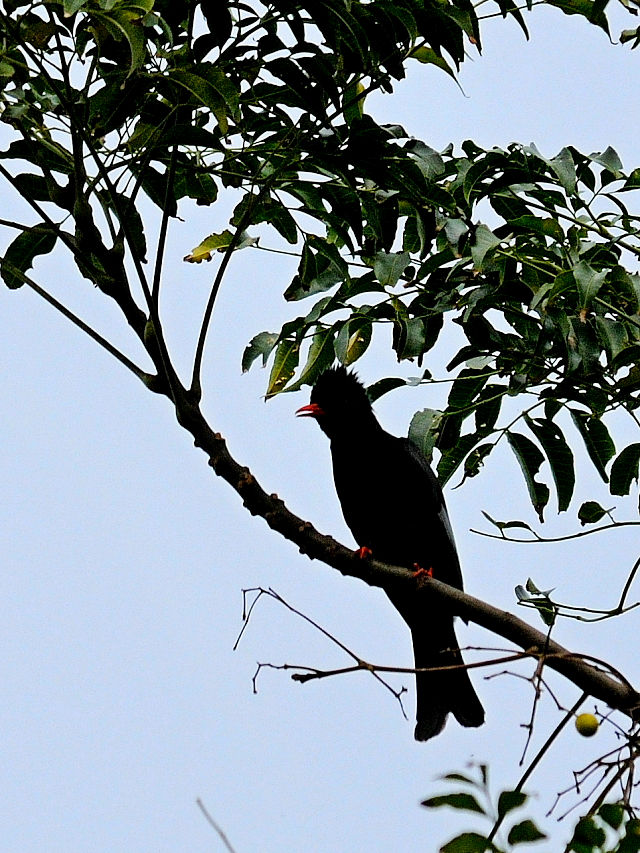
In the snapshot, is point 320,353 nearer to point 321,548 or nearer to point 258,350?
point 258,350

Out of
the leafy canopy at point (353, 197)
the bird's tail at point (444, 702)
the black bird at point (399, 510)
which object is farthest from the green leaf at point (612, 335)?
the black bird at point (399, 510)

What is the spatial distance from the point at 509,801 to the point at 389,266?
164cm

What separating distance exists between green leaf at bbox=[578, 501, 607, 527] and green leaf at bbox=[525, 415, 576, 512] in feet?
0.76

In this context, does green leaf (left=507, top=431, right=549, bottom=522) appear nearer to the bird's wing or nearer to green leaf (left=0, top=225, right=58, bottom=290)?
green leaf (left=0, top=225, right=58, bottom=290)

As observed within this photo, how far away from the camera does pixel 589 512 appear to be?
2992mm

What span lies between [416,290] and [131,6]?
1180 mm

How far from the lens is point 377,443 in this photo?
5379mm

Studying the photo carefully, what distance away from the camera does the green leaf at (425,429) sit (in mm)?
3078

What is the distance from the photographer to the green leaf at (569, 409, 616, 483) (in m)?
3.23

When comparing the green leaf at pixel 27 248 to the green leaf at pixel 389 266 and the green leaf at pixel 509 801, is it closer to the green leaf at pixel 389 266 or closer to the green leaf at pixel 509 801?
the green leaf at pixel 389 266

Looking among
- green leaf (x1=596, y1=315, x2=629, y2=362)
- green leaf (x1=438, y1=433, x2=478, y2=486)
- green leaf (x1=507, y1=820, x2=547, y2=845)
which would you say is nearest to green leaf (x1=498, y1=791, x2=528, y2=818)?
green leaf (x1=507, y1=820, x2=547, y2=845)

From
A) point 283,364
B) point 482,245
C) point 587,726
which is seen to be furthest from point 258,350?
point 587,726

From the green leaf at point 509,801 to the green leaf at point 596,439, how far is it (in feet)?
5.47

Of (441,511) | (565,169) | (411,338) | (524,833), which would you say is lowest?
(524,833)
